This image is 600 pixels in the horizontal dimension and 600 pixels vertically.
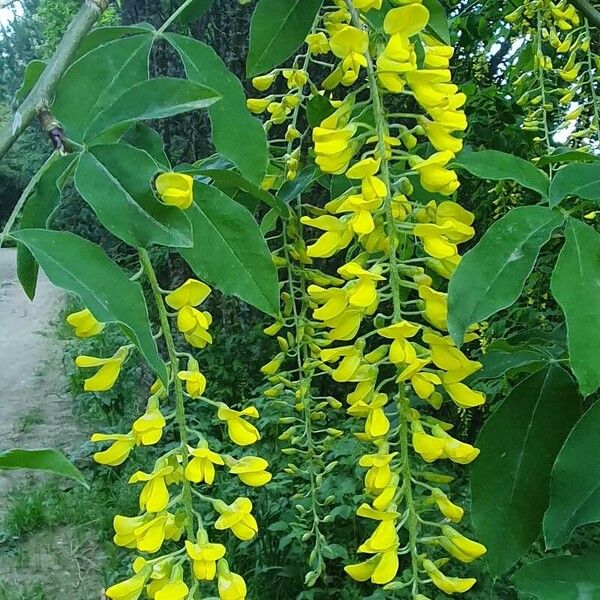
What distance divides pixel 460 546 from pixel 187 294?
257 millimetres

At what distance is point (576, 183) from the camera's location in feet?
2.02

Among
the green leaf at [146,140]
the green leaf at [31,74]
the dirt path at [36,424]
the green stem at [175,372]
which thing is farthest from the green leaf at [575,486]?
the dirt path at [36,424]

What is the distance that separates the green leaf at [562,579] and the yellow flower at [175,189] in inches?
14.0

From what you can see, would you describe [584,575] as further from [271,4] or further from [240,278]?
[271,4]

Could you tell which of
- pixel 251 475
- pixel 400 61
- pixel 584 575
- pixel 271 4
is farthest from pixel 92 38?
pixel 584 575

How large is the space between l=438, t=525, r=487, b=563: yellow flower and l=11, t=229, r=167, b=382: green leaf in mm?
243

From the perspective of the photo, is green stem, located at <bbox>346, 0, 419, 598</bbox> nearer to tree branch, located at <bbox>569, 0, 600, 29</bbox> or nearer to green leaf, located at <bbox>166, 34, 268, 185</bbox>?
green leaf, located at <bbox>166, 34, 268, 185</bbox>

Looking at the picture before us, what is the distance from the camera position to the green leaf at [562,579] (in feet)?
1.89

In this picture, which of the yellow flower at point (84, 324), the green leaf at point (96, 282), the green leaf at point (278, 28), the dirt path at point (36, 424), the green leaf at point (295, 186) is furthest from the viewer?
the dirt path at point (36, 424)

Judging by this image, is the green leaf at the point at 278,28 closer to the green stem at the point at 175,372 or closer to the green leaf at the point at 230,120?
the green leaf at the point at 230,120

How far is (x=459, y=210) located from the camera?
1.98 ft

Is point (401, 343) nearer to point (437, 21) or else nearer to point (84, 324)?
point (84, 324)

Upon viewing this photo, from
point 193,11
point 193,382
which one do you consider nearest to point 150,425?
point 193,382

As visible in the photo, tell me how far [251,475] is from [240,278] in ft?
0.45
